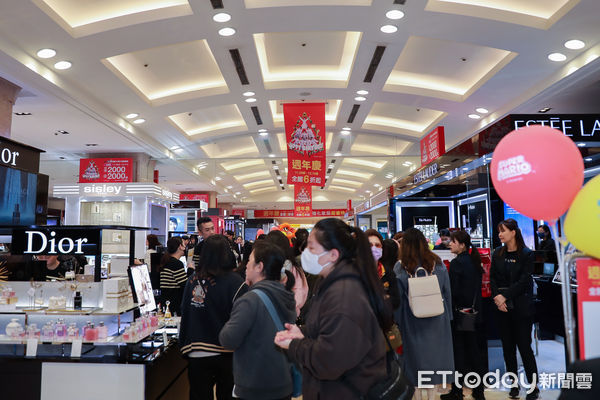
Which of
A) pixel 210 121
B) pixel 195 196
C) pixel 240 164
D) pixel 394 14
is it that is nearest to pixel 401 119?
pixel 210 121

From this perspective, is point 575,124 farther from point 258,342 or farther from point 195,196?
point 195,196

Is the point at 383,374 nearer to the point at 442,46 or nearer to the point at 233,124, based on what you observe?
the point at 442,46

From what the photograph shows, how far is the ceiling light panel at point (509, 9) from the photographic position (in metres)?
5.19

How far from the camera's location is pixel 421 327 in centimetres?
358

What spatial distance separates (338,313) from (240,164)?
13504 millimetres

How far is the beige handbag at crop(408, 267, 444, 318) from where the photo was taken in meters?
3.47

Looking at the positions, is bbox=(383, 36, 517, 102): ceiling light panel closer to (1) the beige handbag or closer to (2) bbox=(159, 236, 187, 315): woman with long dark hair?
(1) the beige handbag

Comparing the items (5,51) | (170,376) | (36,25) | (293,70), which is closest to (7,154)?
(5,51)

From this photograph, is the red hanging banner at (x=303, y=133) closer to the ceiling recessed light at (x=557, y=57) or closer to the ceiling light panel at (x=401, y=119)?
the ceiling light panel at (x=401, y=119)

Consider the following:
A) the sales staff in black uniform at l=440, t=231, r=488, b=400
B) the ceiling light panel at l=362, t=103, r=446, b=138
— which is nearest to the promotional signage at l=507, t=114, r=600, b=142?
the sales staff in black uniform at l=440, t=231, r=488, b=400

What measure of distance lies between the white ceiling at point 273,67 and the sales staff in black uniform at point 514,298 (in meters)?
2.62

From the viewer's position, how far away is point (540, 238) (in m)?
6.90

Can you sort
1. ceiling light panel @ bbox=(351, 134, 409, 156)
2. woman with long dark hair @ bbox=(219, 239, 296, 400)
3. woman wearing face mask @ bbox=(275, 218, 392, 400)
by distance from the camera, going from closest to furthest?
1. woman wearing face mask @ bbox=(275, 218, 392, 400)
2. woman with long dark hair @ bbox=(219, 239, 296, 400)
3. ceiling light panel @ bbox=(351, 134, 409, 156)

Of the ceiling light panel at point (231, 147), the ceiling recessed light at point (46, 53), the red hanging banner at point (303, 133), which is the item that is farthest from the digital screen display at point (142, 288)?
the ceiling light panel at point (231, 147)
